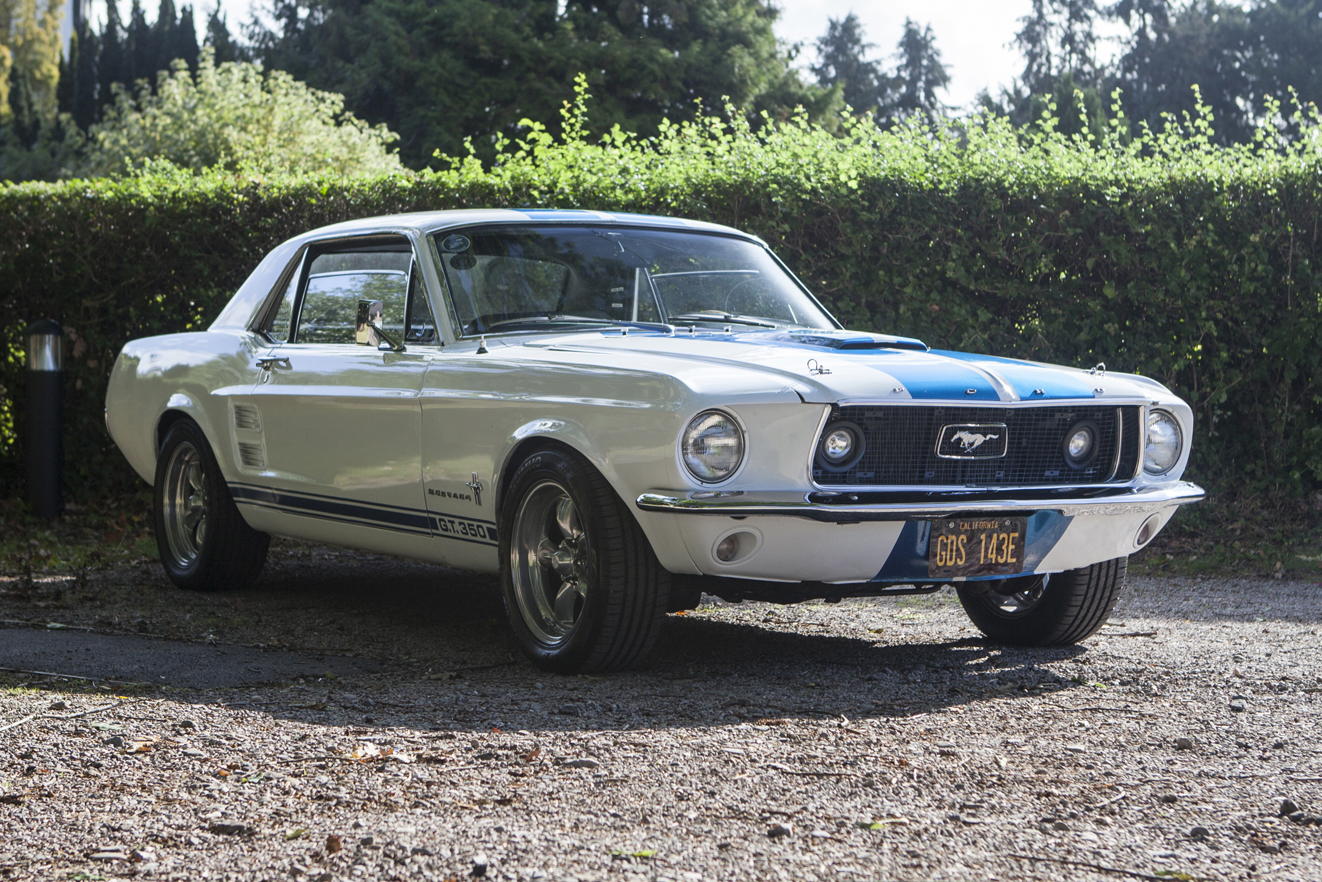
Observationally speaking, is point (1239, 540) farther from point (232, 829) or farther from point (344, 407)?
point (232, 829)

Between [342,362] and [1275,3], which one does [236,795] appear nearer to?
[342,362]

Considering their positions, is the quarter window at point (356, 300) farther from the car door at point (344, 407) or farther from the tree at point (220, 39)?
the tree at point (220, 39)

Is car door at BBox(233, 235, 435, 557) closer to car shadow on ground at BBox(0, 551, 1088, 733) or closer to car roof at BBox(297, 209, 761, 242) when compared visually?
car roof at BBox(297, 209, 761, 242)

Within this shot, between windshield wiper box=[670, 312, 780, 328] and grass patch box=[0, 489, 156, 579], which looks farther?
grass patch box=[0, 489, 156, 579]

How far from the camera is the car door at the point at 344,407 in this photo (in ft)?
19.3

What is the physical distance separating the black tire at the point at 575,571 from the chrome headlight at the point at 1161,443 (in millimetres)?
1892

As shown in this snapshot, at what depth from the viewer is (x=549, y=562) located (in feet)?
17.1

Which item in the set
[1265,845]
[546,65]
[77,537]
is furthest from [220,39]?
[1265,845]

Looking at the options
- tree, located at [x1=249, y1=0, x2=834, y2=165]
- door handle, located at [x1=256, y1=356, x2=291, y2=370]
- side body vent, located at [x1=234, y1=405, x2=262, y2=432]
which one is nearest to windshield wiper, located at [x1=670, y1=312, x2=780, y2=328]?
door handle, located at [x1=256, y1=356, x2=291, y2=370]

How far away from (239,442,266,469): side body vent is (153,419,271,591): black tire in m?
0.31

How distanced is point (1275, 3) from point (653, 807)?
52.0 m

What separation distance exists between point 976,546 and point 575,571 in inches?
53.1

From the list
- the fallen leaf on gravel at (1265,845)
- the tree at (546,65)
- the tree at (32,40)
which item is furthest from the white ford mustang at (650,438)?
the tree at (32,40)

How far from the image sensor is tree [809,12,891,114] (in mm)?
65500
